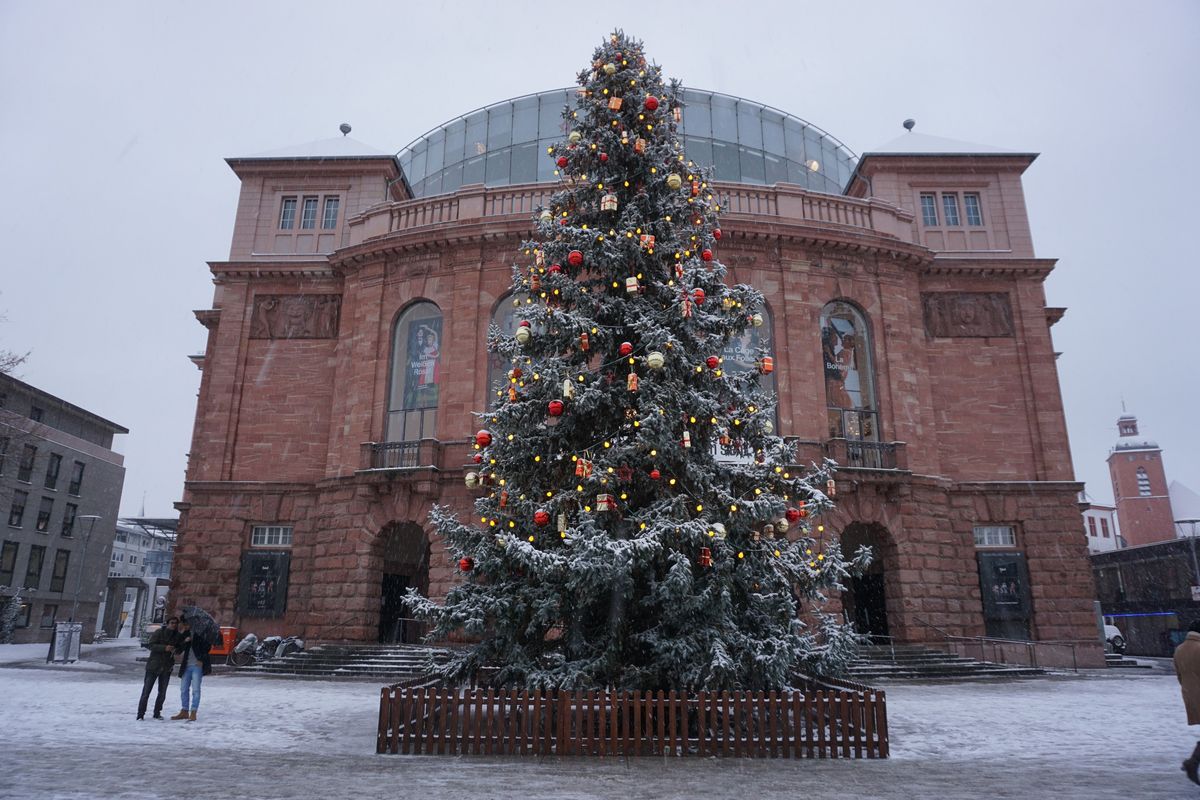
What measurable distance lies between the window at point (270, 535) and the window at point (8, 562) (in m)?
29.9

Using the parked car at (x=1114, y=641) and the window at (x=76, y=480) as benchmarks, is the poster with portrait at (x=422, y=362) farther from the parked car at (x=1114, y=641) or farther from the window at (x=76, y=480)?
the window at (x=76, y=480)

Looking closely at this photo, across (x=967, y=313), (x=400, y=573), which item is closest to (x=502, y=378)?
(x=400, y=573)

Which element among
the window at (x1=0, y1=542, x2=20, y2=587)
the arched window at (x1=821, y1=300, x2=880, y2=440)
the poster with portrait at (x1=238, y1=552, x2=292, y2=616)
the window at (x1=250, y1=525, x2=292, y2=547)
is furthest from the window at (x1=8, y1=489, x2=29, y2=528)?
the arched window at (x1=821, y1=300, x2=880, y2=440)

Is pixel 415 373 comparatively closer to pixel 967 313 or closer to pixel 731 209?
pixel 731 209

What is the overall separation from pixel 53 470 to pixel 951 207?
183 feet

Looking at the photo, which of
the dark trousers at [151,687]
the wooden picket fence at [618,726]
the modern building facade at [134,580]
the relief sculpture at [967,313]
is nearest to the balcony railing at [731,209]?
the relief sculpture at [967,313]

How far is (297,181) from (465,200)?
813 centimetres

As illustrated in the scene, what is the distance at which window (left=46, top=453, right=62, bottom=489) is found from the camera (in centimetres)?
4966

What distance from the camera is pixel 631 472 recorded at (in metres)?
11.3

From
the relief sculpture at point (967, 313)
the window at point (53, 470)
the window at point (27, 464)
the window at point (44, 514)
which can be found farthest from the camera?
the window at point (53, 470)

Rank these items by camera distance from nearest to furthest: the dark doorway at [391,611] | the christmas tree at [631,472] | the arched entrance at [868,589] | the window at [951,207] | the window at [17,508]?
the christmas tree at [631,472], the arched entrance at [868,589], the dark doorway at [391,611], the window at [951,207], the window at [17,508]

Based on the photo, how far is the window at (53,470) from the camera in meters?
49.7

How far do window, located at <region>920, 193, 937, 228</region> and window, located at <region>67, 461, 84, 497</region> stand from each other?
55134mm

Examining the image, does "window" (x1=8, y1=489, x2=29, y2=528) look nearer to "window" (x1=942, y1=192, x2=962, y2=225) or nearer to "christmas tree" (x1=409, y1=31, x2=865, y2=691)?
"christmas tree" (x1=409, y1=31, x2=865, y2=691)
